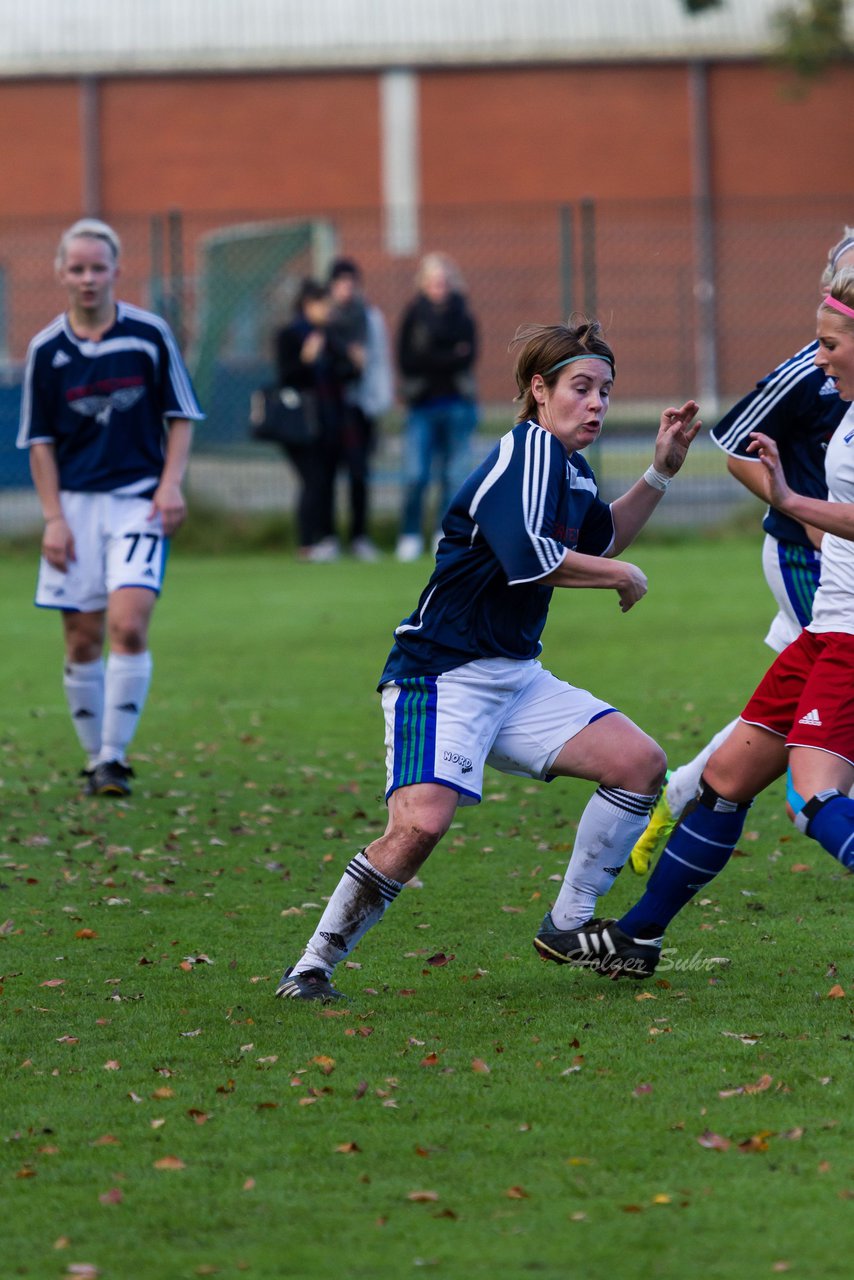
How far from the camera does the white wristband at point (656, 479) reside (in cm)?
522

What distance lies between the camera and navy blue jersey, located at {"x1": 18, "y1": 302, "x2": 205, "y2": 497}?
8.12 metres

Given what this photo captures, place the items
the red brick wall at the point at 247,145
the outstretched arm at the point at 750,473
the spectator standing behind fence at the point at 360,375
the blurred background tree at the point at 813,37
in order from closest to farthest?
the outstretched arm at the point at 750,473, the spectator standing behind fence at the point at 360,375, the blurred background tree at the point at 813,37, the red brick wall at the point at 247,145

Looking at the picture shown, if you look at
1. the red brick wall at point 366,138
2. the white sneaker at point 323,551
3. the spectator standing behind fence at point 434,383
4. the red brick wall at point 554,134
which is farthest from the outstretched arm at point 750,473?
the red brick wall at point 554,134

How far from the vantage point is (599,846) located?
5.16 meters

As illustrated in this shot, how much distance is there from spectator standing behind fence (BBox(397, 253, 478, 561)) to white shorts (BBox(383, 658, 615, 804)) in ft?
36.4

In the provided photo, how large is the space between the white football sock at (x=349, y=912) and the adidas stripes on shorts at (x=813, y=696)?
103 centimetres

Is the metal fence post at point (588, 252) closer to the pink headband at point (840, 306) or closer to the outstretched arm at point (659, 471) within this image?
the outstretched arm at point (659, 471)

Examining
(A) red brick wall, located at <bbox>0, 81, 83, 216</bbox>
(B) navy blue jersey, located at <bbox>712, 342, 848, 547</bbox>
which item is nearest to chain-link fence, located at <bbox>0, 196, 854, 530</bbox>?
(A) red brick wall, located at <bbox>0, 81, 83, 216</bbox>

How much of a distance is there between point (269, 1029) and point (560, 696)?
116 cm

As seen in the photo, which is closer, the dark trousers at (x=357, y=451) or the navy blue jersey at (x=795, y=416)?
the navy blue jersey at (x=795, y=416)

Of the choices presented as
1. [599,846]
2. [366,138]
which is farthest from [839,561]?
[366,138]

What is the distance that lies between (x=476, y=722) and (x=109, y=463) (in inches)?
141

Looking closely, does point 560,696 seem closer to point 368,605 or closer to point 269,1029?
point 269,1029

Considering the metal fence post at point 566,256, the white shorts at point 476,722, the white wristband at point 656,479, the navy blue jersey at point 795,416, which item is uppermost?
the metal fence post at point 566,256
